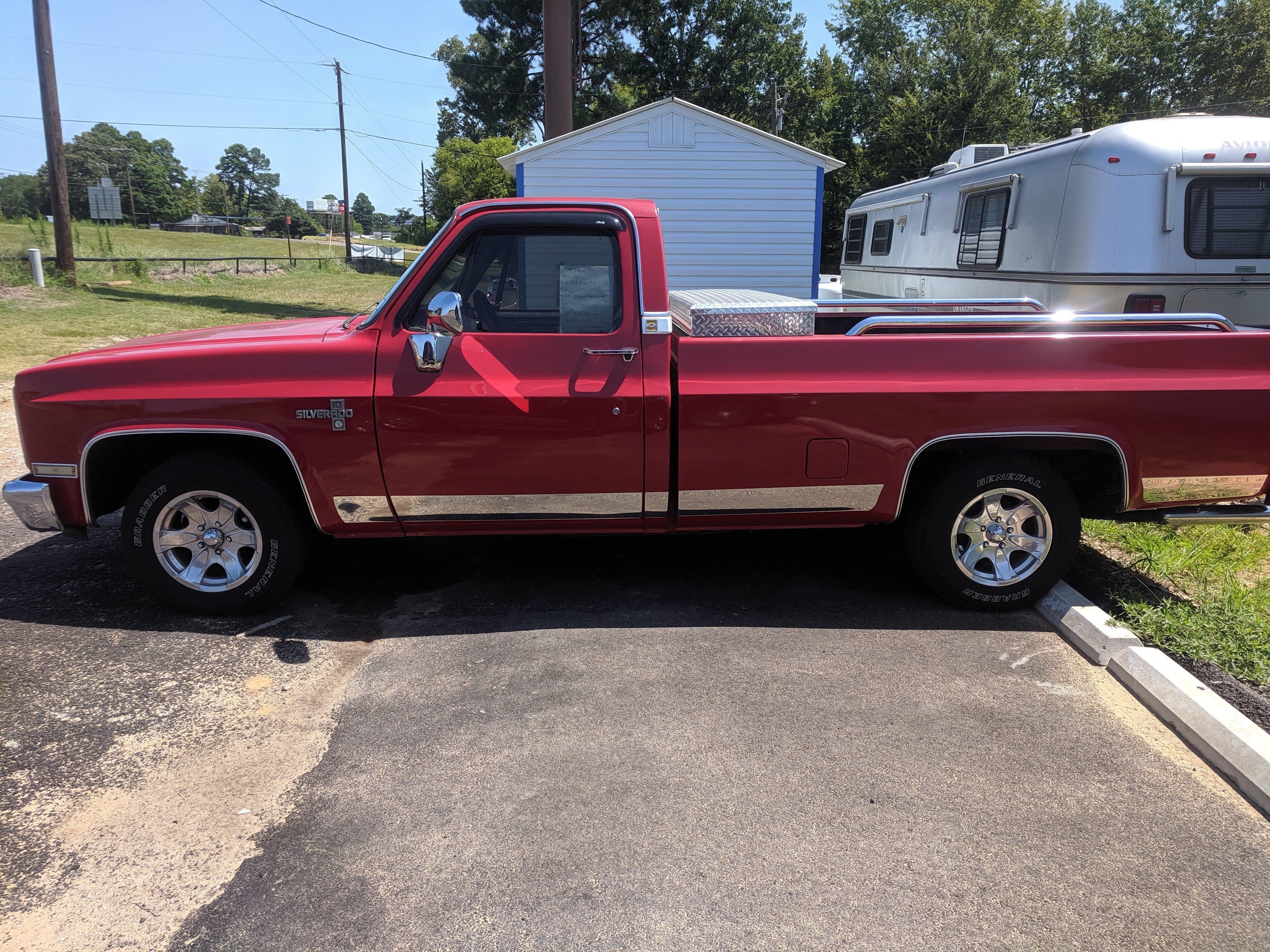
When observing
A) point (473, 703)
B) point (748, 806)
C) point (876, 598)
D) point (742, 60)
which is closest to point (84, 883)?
point (473, 703)

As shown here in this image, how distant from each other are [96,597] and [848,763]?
3816mm

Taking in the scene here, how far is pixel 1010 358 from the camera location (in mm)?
4191

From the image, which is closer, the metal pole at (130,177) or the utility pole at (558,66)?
the utility pole at (558,66)

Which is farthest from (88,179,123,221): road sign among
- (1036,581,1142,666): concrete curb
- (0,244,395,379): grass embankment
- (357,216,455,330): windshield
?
(1036,581,1142,666): concrete curb

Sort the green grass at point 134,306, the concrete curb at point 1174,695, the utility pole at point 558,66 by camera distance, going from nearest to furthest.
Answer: the concrete curb at point 1174,695 < the green grass at point 134,306 < the utility pole at point 558,66

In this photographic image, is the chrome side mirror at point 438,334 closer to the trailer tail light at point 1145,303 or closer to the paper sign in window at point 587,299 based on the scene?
the paper sign in window at point 587,299

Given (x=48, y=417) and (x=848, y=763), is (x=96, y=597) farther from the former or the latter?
(x=848, y=763)

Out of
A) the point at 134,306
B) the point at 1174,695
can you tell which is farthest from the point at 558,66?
the point at 1174,695

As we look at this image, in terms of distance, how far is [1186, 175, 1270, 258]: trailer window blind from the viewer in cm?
732

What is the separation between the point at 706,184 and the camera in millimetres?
13742

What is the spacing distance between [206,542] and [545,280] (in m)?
2.04

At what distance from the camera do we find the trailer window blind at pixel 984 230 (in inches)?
362

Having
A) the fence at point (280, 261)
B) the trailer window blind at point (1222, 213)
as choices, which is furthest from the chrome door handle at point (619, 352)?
the fence at point (280, 261)

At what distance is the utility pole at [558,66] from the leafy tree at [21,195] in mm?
92879
